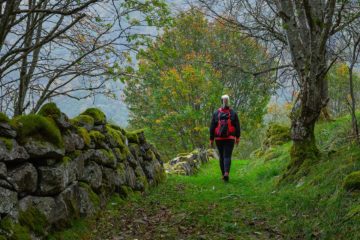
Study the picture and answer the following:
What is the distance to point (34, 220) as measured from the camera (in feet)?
15.3

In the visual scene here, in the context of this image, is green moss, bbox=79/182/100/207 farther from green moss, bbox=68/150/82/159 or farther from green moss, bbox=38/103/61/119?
green moss, bbox=38/103/61/119

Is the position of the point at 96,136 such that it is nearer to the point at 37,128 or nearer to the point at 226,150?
the point at 37,128

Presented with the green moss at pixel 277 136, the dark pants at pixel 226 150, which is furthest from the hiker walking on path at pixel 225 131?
the green moss at pixel 277 136

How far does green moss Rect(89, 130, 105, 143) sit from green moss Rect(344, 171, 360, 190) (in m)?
4.36

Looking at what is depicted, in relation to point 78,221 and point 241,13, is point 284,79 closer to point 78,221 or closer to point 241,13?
point 241,13

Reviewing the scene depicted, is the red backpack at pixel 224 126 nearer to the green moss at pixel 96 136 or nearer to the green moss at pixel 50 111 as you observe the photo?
the green moss at pixel 96 136

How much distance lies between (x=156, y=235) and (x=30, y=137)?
2.14m

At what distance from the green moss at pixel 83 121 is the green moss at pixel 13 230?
317 centimetres

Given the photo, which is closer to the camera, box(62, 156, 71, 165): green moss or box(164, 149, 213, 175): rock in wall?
box(62, 156, 71, 165): green moss

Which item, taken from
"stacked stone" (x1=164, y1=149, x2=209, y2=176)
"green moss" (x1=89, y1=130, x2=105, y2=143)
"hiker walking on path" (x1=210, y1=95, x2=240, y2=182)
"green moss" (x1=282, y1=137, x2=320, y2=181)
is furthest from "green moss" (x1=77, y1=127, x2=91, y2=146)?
"stacked stone" (x1=164, y1=149, x2=209, y2=176)

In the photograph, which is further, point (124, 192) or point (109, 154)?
point (124, 192)

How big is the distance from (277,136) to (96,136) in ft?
38.7

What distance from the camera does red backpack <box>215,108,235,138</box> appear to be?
415 inches

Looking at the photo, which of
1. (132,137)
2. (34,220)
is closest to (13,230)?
(34,220)
